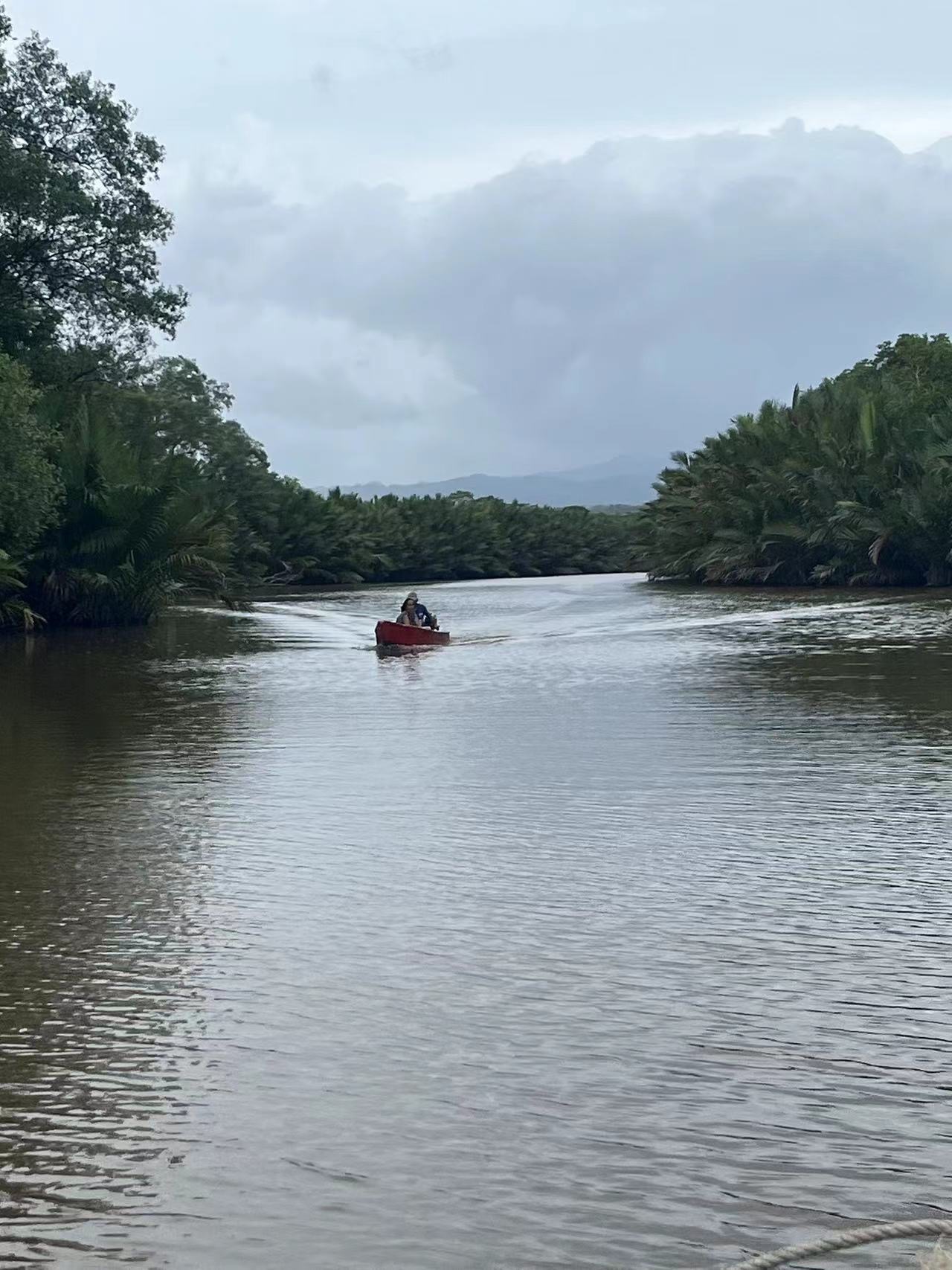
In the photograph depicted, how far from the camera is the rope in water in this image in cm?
394

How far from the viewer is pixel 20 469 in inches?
1175

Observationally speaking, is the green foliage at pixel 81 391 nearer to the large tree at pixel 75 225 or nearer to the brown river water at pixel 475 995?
the large tree at pixel 75 225

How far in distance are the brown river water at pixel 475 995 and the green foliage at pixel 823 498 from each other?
33.7m

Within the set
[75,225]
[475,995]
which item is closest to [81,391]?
[75,225]

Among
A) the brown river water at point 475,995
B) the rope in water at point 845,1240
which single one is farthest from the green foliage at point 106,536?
the rope in water at point 845,1240

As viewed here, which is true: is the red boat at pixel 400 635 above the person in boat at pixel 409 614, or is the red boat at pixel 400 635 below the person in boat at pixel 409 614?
below

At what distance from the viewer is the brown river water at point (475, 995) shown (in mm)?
4676

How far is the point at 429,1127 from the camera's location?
17.4 ft

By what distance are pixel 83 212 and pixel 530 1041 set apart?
3564 cm

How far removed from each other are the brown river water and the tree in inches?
591

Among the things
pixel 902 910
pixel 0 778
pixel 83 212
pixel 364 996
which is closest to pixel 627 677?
pixel 0 778

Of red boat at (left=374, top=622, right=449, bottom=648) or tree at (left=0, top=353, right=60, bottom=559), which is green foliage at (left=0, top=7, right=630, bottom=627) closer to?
tree at (left=0, top=353, right=60, bottom=559)

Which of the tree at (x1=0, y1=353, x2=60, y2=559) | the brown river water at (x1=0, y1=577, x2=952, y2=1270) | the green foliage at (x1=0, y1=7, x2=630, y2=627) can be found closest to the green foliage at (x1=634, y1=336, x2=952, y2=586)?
the green foliage at (x1=0, y1=7, x2=630, y2=627)

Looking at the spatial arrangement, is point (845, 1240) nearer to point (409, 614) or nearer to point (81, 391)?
point (409, 614)
